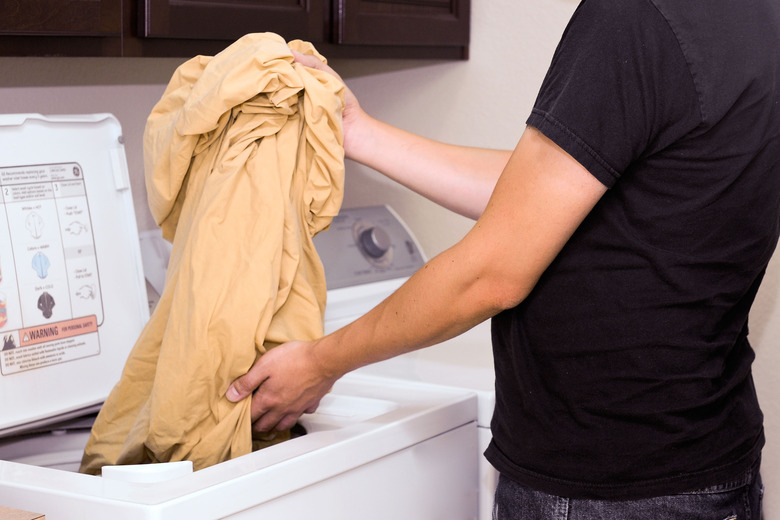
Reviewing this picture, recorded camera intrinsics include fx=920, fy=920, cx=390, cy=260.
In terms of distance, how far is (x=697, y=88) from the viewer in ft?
2.67

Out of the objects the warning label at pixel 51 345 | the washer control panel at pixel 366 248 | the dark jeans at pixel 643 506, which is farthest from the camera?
the washer control panel at pixel 366 248

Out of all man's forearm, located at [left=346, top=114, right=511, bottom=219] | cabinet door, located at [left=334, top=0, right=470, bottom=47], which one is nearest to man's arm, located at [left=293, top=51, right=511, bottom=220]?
man's forearm, located at [left=346, top=114, right=511, bottom=219]

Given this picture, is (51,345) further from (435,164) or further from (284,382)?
(435,164)

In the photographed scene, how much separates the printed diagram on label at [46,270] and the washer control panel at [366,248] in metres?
0.49

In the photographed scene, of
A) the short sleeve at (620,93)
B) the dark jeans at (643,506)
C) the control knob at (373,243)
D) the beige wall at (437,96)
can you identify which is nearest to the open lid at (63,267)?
the beige wall at (437,96)

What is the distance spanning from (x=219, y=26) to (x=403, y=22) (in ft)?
1.55

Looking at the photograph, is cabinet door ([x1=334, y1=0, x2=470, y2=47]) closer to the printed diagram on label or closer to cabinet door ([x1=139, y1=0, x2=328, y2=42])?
cabinet door ([x1=139, y1=0, x2=328, y2=42])

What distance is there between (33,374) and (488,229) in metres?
0.70

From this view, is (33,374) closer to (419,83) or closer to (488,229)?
(488,229)

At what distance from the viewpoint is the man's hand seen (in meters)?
1.08

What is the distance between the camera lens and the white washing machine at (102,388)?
0.99 m

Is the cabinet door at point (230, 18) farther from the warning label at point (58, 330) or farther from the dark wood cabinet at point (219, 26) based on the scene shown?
the warning label at point (58, 330)

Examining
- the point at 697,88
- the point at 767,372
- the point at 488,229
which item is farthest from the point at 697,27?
Answer: the point at 767,372

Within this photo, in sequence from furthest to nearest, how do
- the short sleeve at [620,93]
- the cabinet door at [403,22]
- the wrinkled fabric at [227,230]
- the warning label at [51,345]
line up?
1. the cabinet door at [403,22]
2. the warning label at [51,345]
3. the wrinkled fabric at [227,230]
4. the short sleeve at [620,93]
